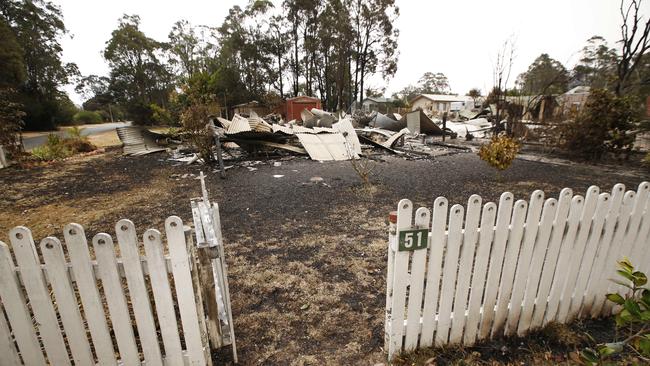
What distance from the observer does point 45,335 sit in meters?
1.52

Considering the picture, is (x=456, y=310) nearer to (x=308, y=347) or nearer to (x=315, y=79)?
(x=308, y=347)

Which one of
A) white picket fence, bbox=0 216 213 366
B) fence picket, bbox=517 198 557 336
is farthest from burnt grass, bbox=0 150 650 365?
white picket fence, bbox=0 216 213 366

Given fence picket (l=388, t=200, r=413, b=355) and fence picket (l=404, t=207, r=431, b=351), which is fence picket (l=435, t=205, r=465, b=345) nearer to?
fence picket (l=404, t=207, r=431, b=351)

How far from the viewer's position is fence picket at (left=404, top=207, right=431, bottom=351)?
1697 millimetres

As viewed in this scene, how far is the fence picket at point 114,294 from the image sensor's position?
138 centimetres

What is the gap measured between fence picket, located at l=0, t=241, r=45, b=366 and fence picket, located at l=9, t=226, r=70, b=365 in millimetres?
53

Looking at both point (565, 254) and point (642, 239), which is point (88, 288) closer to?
point (565, 254)

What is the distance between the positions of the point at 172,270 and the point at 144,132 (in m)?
12.6

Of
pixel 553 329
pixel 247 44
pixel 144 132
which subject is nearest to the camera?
pixel 553 329

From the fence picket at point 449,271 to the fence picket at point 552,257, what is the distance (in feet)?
2.31

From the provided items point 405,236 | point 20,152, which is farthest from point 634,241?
point 20,152

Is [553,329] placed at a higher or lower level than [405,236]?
lower

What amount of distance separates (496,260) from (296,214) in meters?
3.23

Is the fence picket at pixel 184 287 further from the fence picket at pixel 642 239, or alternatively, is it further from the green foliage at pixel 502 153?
the green foliage at pixel 502 153
